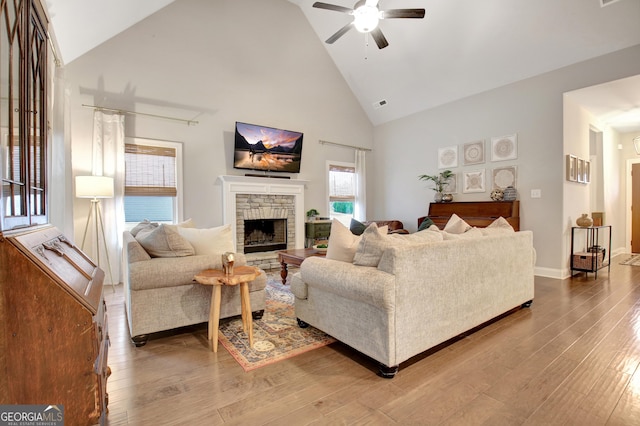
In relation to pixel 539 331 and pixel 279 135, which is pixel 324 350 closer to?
pixel 539 331

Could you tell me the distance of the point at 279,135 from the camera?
5770 millimetres

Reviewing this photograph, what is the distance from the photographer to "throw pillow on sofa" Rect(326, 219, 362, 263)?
2.30 metres

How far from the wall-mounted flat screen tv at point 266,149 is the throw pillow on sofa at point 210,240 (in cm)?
277

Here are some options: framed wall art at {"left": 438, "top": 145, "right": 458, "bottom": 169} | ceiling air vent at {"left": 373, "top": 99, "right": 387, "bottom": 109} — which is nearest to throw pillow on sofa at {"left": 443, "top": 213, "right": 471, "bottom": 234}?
framed wall art at {"left": 438, "top": 145, "right": 458, "bottom": 169}

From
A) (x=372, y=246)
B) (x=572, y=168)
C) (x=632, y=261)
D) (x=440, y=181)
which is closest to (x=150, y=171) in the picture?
(x=372, y=246)

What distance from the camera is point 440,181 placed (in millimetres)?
6082

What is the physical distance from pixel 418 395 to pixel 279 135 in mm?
4976

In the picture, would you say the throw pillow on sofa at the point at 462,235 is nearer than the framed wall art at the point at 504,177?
Yes

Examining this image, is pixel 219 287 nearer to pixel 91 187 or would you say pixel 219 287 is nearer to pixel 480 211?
pixel 91 187

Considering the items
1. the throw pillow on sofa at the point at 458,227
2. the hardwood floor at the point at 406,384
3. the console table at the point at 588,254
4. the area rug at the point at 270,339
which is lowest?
the hardwood floor at the point at 406,384

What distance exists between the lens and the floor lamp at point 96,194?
365 cm

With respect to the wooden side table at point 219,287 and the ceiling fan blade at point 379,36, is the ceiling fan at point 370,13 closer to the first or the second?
the ceiling fan blade at point 379,36

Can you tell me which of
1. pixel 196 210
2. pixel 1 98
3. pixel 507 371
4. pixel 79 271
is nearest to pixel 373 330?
pixel 507 371

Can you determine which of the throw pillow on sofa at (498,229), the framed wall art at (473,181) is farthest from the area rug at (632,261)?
the throw pillow on sofa at (498,229)
